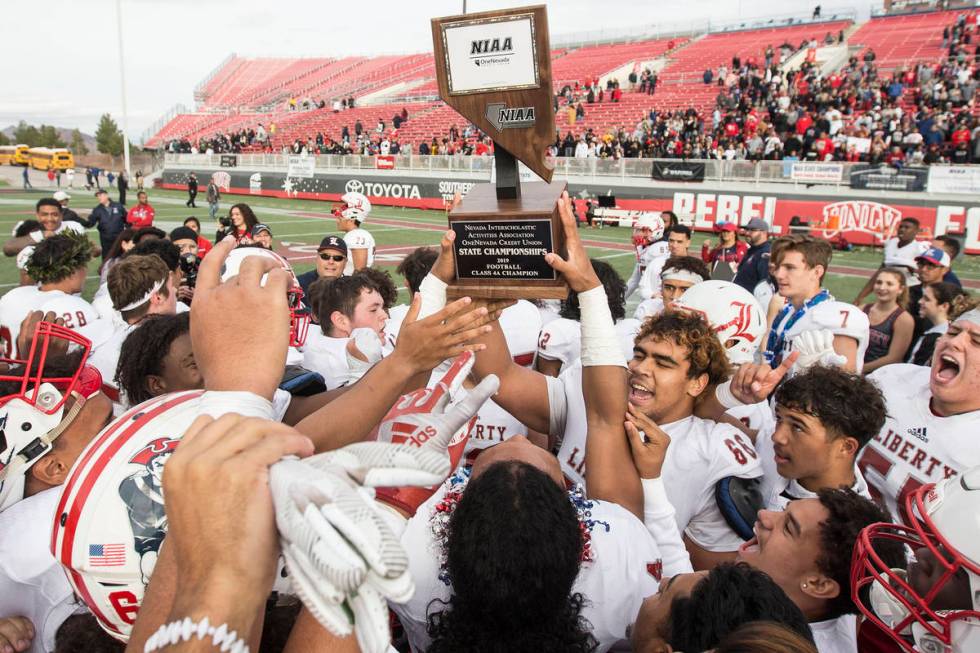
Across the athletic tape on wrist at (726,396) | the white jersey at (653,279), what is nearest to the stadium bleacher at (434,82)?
the white jersey at (653,279)

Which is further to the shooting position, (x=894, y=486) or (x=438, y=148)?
(x=438, y=148)

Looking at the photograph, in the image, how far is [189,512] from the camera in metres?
0.98

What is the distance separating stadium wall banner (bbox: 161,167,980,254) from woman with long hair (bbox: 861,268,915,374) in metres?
10.8

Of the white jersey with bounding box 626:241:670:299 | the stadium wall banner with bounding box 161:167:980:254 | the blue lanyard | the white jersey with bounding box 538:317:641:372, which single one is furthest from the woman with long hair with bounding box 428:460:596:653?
the stadium wall banner with bounding box 161:167:980:254

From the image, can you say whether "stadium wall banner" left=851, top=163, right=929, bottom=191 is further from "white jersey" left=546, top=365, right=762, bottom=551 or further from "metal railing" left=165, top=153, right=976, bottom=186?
"white jersey" left=546, top=365, right=762, bottom=551

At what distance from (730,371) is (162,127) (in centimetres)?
6768

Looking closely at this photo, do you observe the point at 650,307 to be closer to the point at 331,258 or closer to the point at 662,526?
the point at 331,258

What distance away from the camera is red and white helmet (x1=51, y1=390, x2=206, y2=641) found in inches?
55.4

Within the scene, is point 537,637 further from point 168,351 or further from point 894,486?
point 894,486

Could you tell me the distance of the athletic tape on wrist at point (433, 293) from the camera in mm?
2553

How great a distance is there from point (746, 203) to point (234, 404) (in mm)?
21112

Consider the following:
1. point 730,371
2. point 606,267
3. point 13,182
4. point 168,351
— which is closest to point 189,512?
point 168,351

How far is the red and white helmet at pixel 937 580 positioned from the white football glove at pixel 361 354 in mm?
2577

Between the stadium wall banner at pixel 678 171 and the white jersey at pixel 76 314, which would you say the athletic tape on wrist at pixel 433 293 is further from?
the stadium wall banner at pixel 678 171
